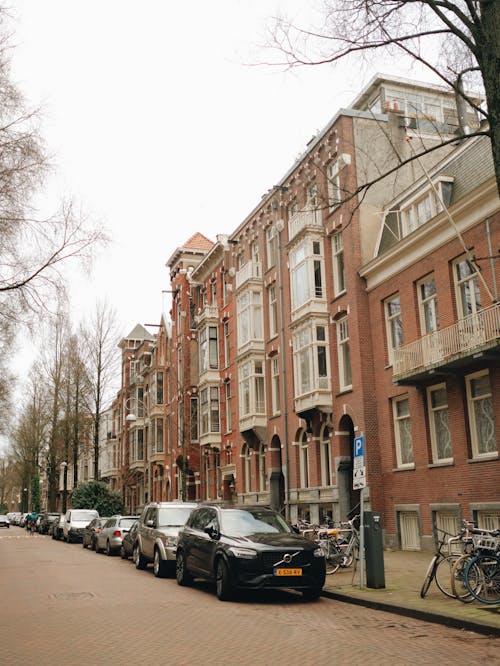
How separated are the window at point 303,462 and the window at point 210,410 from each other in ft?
33.4

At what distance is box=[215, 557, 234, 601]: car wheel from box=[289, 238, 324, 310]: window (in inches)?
645

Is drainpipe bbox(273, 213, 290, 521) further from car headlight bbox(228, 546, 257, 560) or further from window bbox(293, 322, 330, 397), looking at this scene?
car headlight bbox(228, 546, 257, 560)

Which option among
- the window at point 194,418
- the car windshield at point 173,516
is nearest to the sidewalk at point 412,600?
the car windshield at point 173,516

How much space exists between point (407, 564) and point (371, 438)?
287 inches

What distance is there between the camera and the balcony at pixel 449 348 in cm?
1800

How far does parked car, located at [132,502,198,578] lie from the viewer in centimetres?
1716

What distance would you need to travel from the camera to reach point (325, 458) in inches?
1104

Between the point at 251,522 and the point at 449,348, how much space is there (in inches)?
341

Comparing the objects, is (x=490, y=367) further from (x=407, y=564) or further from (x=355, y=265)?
(x=355, y=265)

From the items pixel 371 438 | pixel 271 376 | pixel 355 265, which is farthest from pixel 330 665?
pixel 271 376

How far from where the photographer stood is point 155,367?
5334 centimetres

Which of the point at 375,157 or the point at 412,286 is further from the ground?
the point at 375,157

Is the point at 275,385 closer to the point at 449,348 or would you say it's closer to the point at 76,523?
the point at 76,523

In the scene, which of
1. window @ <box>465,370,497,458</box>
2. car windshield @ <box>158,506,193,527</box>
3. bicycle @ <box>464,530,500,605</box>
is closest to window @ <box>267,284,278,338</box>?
window @ <box>465,370,497,458</box>
